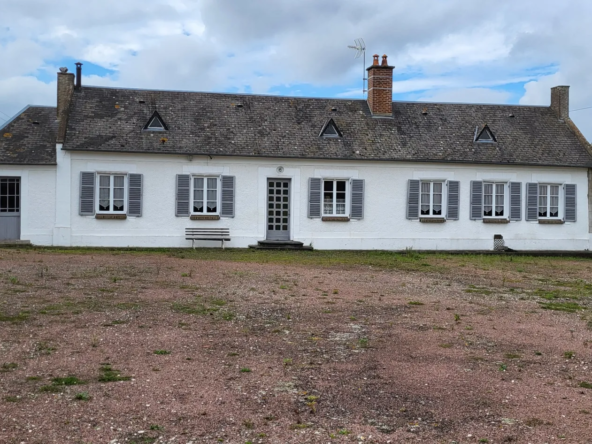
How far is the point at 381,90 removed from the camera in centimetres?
2502

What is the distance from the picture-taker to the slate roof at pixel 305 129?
22.4 meters

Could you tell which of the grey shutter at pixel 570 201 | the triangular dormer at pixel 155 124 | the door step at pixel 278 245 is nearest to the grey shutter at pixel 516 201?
the grey shutter at pixel 570 201

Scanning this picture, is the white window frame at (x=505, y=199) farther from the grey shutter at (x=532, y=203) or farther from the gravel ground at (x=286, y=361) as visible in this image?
the gravel ground at (x=286, y=361)

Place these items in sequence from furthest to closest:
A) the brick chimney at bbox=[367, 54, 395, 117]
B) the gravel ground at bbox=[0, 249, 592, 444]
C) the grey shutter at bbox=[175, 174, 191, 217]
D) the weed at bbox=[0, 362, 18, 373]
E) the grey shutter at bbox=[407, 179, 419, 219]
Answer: the brick chimney at bbox=[367, 54, 395, 117] → the grey shutter at bbox=[407, 179, 419, 219] → the grey shutter at bbox=[175, 174, 191, 217] → the weed at bbox=[0, 362, 18, 373] → the gravel ground at bbox=[0, 249, 592, 444]

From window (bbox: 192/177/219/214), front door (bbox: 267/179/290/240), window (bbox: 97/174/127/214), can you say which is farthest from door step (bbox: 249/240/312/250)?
window (bbox: 97/174/127/214)

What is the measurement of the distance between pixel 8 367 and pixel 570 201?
72.7ft

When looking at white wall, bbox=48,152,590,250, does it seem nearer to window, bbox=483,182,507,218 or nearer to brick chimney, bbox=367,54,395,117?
window, bbox=483,182,507,218

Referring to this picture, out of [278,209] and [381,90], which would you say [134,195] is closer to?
[278,209]

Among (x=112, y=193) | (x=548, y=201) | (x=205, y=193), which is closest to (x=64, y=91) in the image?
(x=112, y=193)

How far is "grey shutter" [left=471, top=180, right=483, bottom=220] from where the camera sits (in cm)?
2386

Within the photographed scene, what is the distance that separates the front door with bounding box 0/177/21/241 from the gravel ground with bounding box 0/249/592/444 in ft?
29.6

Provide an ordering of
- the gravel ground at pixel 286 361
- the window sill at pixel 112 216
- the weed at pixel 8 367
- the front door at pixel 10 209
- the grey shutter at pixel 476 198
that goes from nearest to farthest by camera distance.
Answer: the gravel ground at pixel 286 361
the weed at pixel 8 367
the front door at pixel 10 209
the window sill at pixel 112 216
the grey shutter at pixel 476 198

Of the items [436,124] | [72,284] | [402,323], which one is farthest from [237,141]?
[402,323]

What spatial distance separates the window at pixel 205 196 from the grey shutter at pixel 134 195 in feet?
5.82
